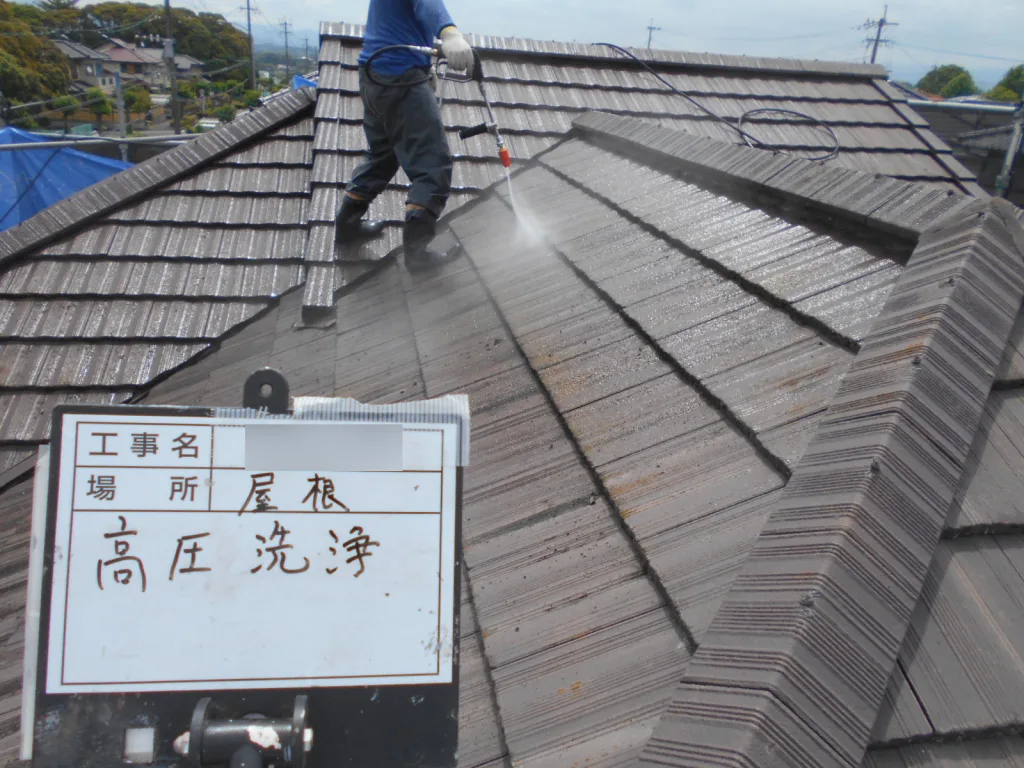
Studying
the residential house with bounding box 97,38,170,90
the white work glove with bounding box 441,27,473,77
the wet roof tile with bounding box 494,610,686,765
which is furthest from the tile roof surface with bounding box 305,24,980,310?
the residential house with bounding box 97,38,170,90

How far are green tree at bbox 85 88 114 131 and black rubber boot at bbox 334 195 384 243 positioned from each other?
52365mm

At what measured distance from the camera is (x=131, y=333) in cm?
433

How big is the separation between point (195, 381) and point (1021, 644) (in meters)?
3.73

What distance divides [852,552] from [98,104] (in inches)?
2275

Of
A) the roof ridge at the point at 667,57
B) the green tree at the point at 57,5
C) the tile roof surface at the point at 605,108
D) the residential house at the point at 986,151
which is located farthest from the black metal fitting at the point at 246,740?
the green tree at the point at 57,5

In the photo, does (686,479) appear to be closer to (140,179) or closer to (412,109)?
(412,109)

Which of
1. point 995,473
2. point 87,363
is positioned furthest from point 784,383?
point 87,363

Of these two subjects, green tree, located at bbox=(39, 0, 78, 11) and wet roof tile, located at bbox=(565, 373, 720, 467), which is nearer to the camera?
wet roof tile, located at bbox=(565, 373, 720, 467)

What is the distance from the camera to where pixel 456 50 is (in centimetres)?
369

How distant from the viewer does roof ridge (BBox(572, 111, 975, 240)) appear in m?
2.46

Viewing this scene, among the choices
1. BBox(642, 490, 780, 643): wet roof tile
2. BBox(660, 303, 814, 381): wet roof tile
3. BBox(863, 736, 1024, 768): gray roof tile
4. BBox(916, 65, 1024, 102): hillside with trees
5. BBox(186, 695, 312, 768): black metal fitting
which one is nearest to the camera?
BBox(186, 695, 312, 768): black metal fitting

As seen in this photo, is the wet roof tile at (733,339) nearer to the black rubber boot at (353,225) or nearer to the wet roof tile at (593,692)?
the wet roof tile at (593,692)

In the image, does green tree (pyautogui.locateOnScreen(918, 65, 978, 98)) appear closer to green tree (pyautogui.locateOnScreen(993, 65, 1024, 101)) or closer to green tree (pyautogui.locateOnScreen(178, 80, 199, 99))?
green tree (pyautogui.locateOnScreen(993, 65, 1024, 101))

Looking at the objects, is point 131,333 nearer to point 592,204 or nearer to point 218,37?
point 592,204
